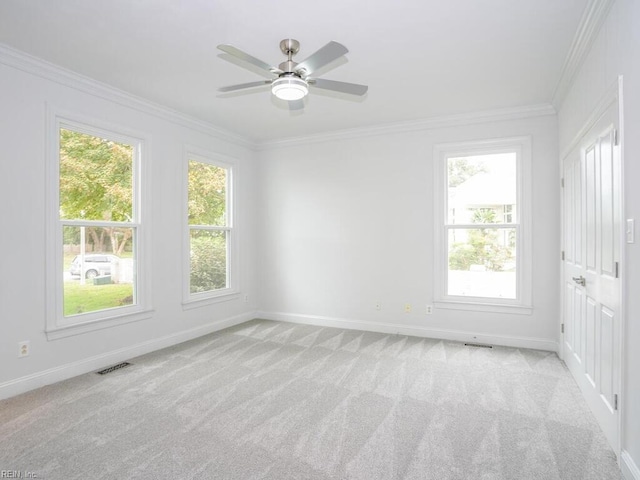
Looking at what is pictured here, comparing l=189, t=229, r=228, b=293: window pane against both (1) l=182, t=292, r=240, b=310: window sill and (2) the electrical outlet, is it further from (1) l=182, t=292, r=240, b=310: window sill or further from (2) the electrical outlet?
(2) the electrical outlet

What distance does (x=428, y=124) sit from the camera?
14.9 ft

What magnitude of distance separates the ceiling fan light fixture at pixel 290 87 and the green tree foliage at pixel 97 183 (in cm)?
218

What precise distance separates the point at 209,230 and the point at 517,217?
3.90m

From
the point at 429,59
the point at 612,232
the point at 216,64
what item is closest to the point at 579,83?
the point at 429,59

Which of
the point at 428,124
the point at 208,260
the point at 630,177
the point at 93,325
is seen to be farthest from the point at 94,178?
the point at 630,177

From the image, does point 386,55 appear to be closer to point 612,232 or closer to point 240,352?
point 612,232

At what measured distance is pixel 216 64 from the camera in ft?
10.1

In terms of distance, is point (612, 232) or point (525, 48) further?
point (525, 48)

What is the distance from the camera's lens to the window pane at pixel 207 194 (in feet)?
15.4

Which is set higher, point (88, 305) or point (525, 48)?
point (525, 48)

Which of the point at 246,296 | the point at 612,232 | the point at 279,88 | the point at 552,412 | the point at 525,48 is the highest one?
the point at 525,48

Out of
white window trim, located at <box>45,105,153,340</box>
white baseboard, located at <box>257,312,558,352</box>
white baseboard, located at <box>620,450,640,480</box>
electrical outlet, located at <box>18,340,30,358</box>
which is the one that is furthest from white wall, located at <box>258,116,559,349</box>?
electrical outlet, located at <box>18,340,30,358</box>

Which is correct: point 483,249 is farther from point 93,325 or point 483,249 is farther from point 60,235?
point 60,235

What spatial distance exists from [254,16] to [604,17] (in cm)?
225
